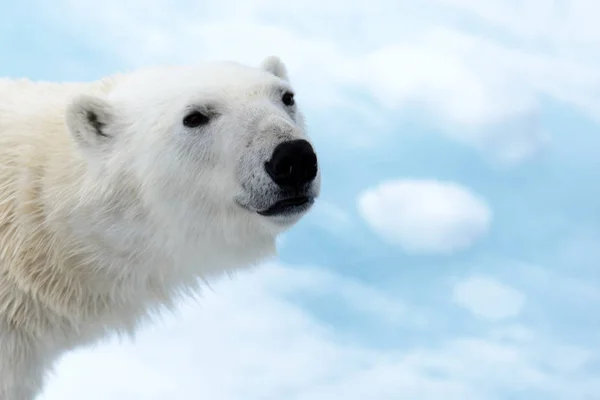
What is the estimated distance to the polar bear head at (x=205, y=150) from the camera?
3.73 metres

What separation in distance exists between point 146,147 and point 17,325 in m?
1.15

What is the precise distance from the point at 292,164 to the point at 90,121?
112cm

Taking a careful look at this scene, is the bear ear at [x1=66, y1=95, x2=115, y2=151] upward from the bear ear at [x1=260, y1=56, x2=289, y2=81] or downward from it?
downward

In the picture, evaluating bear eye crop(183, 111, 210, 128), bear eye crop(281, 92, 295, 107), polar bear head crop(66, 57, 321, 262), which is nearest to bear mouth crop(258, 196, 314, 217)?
Answer: polar bear head crop(66, 57, 321, 262)

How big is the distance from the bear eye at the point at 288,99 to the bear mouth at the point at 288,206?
0.63m

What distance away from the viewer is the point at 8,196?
14.0 feet

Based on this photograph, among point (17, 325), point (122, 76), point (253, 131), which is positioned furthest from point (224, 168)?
point (17, 325)

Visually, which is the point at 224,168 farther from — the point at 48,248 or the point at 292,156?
the point at 48,248

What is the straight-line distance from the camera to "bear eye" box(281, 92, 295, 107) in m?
→ 4.20

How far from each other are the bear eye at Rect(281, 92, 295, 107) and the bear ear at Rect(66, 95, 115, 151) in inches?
33.6

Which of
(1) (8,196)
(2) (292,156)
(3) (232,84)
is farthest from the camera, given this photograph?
(1) (8,196)

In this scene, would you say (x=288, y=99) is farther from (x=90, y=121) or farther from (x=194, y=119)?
(x=90, y=121)

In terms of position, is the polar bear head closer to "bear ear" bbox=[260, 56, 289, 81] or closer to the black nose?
the black nose

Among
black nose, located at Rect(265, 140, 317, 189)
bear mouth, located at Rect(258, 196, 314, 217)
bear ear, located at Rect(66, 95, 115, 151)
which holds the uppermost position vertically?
bear ear, located at Rect(66, 95, 115, 151)
